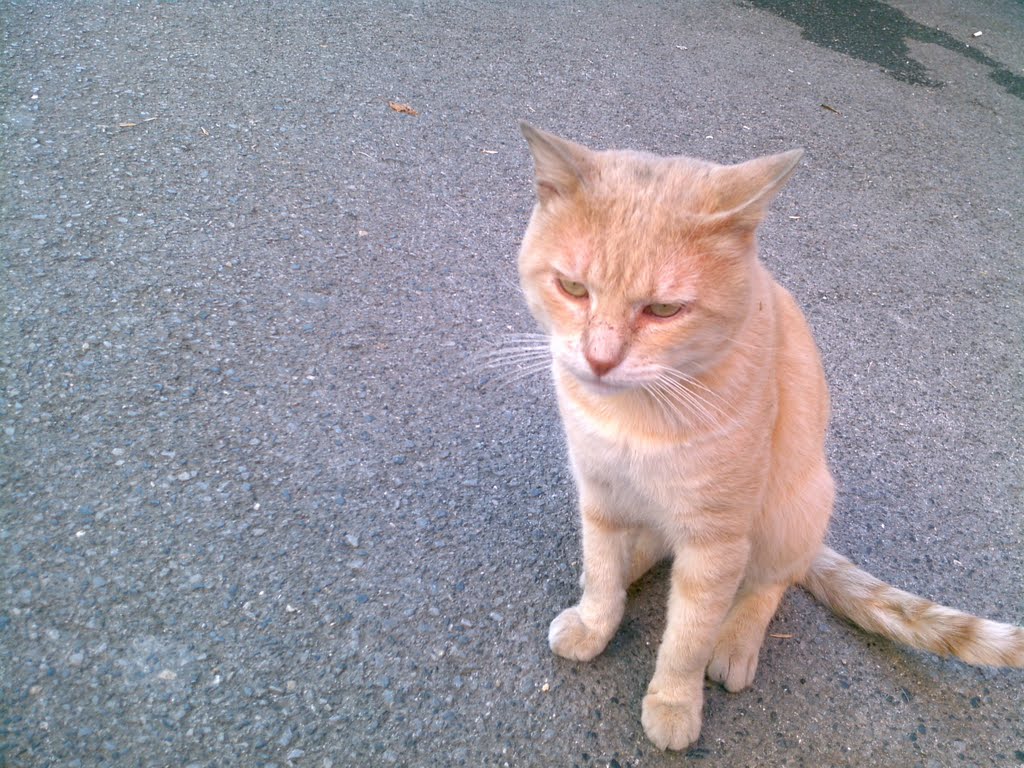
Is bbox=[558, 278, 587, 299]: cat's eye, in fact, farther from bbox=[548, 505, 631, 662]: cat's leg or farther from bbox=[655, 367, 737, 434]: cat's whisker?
bbox=[548, 505, 631, 662]: cat's leg

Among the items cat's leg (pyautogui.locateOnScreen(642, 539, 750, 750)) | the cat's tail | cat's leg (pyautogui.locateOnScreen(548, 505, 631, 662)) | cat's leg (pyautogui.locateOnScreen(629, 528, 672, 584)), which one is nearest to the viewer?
cat's leg (pyautogui.locateOnScreen(642, 539, 750, 750))

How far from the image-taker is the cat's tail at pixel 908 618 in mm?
1834

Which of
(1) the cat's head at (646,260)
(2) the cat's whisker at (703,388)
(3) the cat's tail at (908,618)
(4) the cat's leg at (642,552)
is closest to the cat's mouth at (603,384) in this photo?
(1) the cat's head at (646,260)

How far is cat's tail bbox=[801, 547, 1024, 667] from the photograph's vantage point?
1.83 metres

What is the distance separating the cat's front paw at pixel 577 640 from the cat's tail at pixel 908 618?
0.68 metres

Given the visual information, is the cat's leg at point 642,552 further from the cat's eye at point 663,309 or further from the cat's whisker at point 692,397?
the cat's eye at point 663,309

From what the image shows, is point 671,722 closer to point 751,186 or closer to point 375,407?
point 751,186

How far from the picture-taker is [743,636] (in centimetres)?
201

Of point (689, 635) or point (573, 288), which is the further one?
point (689, 635)

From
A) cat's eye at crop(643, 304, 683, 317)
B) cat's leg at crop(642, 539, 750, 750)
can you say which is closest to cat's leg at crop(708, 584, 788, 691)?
cat's leg at crop(642, 539, 750, 750)

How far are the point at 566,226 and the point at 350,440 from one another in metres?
1.21

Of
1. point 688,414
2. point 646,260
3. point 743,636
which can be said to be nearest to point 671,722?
point 743,636

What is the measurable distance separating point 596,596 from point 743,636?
42 cm

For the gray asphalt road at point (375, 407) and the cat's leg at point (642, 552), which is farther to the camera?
the cat's leg at point (642, 552)
